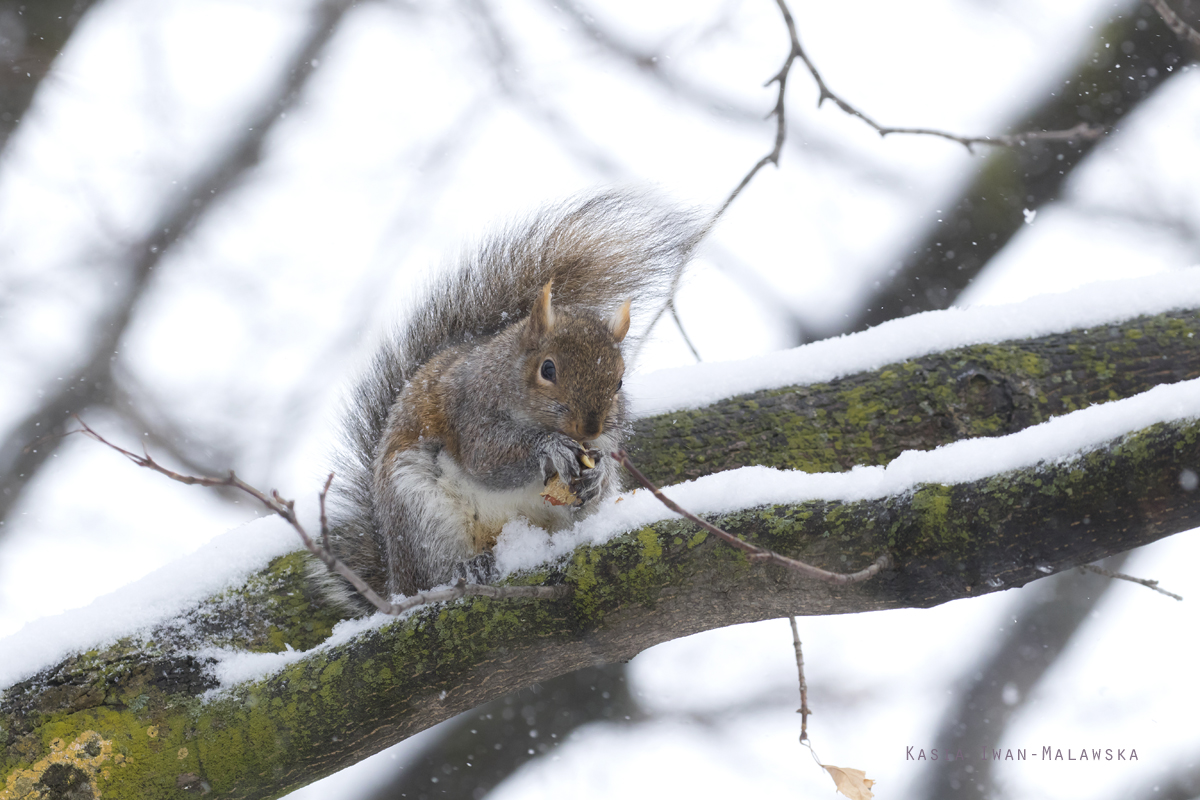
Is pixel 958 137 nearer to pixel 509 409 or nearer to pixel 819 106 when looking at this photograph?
pixel 819 106

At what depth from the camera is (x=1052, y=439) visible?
1354mm

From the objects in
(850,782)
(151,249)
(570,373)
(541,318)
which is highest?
(151,249)

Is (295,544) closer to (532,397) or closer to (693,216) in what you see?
(532,397)

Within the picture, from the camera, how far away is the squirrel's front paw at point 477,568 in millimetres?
1838

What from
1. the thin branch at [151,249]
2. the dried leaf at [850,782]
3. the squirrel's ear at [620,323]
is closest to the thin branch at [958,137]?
the squirrel's ear at [620,323]

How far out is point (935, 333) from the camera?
7.35 ft

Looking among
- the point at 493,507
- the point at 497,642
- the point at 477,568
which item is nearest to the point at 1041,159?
the point at 493,507

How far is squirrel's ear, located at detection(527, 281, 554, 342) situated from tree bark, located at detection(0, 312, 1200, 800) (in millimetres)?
580

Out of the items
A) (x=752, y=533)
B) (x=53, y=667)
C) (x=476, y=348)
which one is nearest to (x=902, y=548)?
(x=752, y=533)

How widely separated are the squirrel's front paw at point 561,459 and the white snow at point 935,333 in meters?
0.45

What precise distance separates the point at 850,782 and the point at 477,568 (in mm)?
872

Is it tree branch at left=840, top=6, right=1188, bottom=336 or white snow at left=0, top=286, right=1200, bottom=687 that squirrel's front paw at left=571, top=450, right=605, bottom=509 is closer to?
white snow at left=0, top=286, right=1200, bottom=687

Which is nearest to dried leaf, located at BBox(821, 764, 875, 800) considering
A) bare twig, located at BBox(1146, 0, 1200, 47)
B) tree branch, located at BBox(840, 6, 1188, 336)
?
bare twig, located at BBox(1146, 0, 1200, 47)

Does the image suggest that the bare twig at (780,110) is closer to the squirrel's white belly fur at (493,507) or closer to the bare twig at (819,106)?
the bare twig at (819,106)
